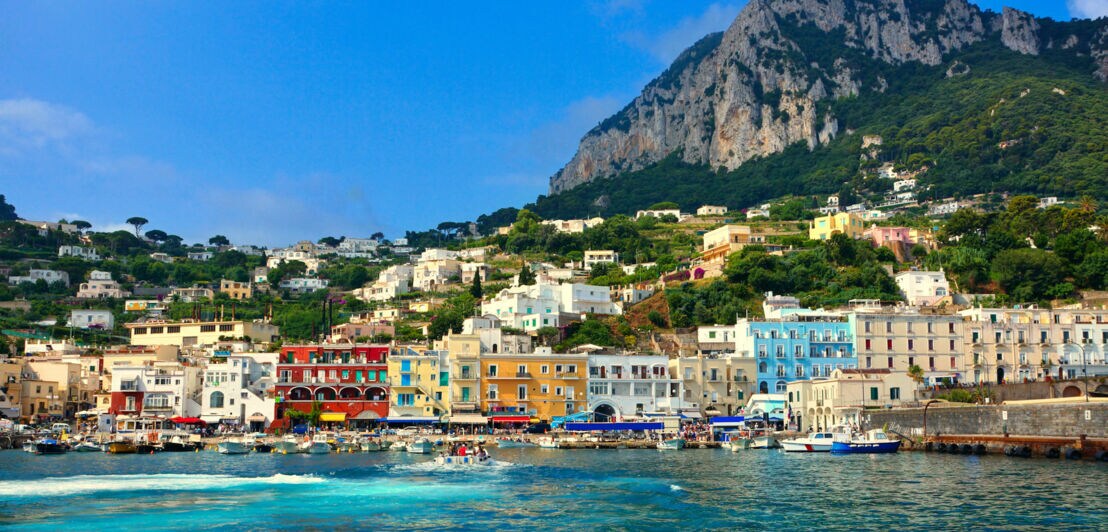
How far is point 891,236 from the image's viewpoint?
4820 inches

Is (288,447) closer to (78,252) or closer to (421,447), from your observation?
(421,447)

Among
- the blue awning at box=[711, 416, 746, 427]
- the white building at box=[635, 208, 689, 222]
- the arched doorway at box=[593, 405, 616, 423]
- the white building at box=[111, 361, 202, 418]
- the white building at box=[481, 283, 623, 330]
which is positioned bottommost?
the blue awning at box=[711, 416, 746, 427]

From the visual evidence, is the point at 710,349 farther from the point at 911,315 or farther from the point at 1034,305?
the point at 1034,305

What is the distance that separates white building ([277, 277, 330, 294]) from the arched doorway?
9301 cm

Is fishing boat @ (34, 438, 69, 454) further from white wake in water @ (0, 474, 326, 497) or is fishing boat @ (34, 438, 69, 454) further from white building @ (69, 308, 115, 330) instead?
white building @ (69, 308, 115, 330)

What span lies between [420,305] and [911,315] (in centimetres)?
6198

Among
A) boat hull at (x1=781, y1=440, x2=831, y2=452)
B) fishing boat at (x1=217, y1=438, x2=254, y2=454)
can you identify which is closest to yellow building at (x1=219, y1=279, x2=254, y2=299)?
fishing boat at (x1=217, y1=438, x2=254, y2=454)

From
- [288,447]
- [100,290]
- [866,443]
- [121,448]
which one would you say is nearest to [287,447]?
[288,447]

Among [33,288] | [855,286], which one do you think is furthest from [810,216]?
[33,288]

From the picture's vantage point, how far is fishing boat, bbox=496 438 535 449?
74125 millimetres

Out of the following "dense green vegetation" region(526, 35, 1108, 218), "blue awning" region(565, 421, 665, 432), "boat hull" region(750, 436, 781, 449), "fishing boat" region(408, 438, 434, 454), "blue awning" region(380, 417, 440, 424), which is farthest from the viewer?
"dense green vegetation" region(526, 35, 1108, 218)

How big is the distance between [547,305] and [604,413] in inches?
833

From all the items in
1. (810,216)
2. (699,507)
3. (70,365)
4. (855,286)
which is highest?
(810,216)

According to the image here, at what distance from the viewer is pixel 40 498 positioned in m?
41.1
